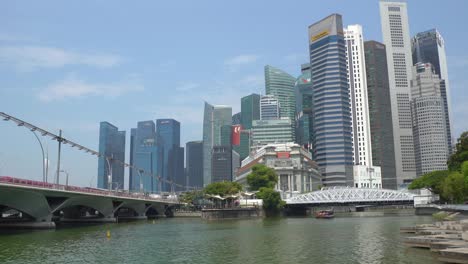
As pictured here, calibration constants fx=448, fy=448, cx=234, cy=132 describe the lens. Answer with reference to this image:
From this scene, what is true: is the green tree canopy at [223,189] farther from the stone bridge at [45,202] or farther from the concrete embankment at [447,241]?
the concrete embankment at [447,241]

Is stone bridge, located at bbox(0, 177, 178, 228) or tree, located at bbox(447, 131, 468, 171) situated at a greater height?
tree, located at bbox(447, 131, 468, 171)

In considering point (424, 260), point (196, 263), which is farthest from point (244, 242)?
point (424, 260)

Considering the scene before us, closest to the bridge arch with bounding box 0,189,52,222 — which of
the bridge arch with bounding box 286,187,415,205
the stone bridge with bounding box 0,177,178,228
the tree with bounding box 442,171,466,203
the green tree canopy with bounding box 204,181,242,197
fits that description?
the stone bridge with bounding box 0,177,178,228

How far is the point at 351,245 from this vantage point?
54938 millimetres

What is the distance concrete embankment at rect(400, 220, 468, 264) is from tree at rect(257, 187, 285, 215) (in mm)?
97851

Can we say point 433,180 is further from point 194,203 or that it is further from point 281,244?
point 281,244

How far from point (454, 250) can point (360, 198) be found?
13153 cm

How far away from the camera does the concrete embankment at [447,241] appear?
36438mm

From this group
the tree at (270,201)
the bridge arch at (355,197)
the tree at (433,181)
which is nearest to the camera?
the tree at (433,181)

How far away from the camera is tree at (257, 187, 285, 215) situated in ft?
521

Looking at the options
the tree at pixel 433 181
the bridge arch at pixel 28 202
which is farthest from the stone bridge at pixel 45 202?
the tree at pixel 433 181

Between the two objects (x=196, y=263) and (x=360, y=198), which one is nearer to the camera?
(x=196, y=263)

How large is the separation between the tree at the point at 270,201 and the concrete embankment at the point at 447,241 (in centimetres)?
9785

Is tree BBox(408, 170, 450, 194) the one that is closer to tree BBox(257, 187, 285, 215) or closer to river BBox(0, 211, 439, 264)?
tree BBox(257, 187, 285, 215)
